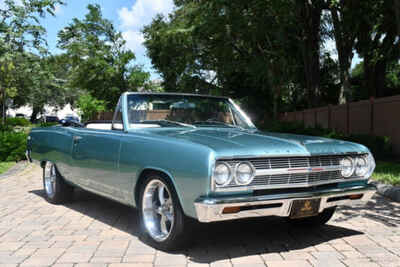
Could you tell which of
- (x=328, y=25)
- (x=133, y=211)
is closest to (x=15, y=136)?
(x=133, y=211)

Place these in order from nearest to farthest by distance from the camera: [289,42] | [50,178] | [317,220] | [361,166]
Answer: [361,166], [317,220], [50,178], [289,42]

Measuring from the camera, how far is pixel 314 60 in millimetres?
22094

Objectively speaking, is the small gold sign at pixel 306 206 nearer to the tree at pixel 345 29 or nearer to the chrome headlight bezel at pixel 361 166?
the chrome headlight bezel at pixel 361 166

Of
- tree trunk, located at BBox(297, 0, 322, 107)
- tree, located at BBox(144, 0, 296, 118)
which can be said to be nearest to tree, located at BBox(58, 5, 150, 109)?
tree, located at BBox(144, 0, 296, 118)

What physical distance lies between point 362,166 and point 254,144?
1.29 meters

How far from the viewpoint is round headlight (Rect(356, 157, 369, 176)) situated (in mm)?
4609

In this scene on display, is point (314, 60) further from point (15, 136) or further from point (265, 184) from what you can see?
point (265, 184)

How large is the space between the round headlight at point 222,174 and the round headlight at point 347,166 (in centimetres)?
130

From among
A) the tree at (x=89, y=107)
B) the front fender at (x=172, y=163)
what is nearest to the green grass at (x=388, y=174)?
the front fender at (x=172, y=163)

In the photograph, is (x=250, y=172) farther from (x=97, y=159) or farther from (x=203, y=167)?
(x=97, y=159)

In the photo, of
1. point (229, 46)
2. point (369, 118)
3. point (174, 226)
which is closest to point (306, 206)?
point (174, 226)

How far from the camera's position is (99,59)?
37.3m

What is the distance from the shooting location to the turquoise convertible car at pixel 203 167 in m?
3.85

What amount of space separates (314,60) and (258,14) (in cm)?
402
